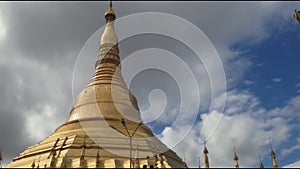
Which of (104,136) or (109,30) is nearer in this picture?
(104,136)

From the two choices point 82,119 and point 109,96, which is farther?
point 109,96

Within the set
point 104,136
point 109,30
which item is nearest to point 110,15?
point 109,30

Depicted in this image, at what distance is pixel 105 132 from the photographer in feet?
126

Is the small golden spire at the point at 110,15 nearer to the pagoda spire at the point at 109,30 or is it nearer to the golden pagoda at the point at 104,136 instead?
the pagoda spire at the point at 109,30

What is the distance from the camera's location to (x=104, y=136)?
Result: 123 feet

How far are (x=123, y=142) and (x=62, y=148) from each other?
634 centimetres

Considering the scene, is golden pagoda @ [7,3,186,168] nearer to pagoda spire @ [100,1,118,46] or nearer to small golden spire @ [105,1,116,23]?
pagoda spire @ [100,1,118,46]

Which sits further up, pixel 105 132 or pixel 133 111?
pixel 133 111

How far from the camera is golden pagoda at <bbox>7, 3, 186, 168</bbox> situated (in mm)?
32406

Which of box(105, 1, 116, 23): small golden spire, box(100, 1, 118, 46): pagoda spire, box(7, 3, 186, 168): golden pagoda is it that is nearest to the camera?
box(7, 3, 186, 168): golden pagoda

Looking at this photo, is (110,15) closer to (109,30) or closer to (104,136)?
(109,30)

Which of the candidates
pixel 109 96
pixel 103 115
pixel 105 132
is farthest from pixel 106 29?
pixel 105 132

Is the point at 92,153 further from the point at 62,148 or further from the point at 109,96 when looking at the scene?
the point at 109,96

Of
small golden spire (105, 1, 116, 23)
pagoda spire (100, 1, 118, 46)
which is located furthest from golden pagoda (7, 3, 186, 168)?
small golden spire (105, 1, 116, 23)
